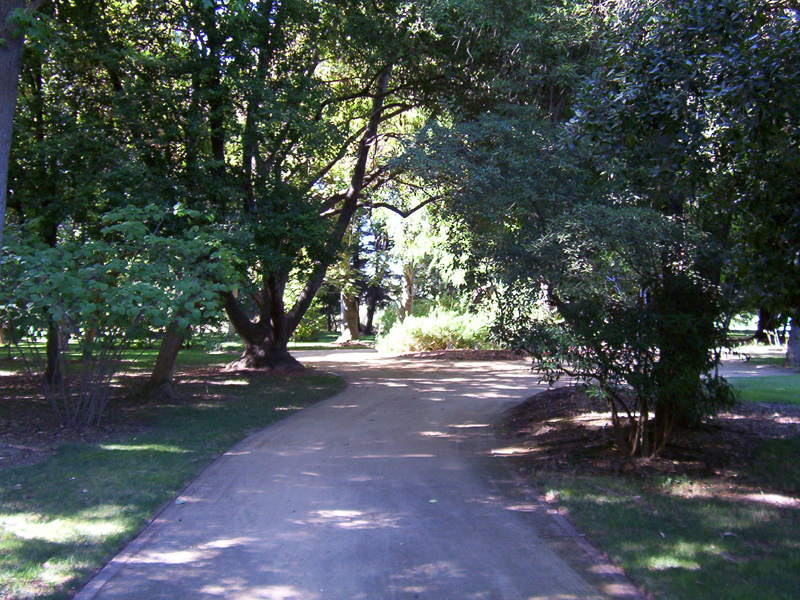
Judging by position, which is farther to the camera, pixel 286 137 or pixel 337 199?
pixel 337 199

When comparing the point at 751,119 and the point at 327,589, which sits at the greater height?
the point at 751,119

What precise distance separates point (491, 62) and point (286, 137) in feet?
14.4

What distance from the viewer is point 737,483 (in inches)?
258

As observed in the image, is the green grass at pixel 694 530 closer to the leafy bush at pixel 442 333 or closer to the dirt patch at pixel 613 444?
the dirt patch at pixel 613 444

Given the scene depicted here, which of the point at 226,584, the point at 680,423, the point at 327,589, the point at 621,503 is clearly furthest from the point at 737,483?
the point at 226,584

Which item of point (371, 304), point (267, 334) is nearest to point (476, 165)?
point (267, 334)

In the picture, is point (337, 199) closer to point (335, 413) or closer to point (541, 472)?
point (335, 413)

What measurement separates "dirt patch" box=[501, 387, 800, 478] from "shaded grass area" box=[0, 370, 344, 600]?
14.1ft

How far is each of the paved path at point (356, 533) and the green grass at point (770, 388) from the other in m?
6.19

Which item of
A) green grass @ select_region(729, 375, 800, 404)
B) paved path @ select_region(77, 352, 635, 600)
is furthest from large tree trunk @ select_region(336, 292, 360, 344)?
paved path @ select_region(77, 352, 635, 600)

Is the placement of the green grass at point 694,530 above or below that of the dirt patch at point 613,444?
below

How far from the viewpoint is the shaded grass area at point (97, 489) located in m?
4.48

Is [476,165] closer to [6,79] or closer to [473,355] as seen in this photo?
[6,79]

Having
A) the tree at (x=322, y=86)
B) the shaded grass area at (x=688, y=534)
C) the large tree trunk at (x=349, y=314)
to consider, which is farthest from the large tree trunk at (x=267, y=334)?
the large tree trunk at (x=349, y=314)
